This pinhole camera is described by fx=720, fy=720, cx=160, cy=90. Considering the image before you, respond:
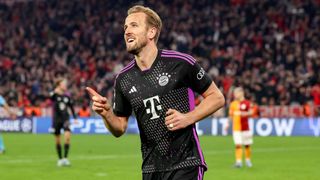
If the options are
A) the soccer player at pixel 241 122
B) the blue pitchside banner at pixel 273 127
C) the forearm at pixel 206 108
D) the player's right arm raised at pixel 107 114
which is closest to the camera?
the player's right arm raised at pixel 107 114

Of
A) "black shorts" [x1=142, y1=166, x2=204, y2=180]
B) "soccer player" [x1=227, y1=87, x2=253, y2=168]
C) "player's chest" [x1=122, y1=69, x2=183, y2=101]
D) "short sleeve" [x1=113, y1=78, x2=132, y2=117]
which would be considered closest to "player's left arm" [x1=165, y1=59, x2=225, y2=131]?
"player's chest" [x1=122, y1=69, x2=183, y2=101]

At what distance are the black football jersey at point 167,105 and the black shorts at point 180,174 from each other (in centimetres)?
4

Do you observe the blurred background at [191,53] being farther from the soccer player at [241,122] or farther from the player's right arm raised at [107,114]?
the player's right arm raised at [107,114]

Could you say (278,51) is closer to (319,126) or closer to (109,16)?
(319,126)

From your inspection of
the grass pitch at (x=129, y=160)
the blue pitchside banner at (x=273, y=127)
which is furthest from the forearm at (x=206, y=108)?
the blue pitchside banner at (x=273, y=127)

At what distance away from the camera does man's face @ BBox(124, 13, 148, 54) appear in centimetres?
601

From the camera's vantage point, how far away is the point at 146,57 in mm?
6246

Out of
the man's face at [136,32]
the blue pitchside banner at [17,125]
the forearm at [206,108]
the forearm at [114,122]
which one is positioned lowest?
the blue pitchside banner at [17,125]

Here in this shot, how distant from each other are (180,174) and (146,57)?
1.05 metres

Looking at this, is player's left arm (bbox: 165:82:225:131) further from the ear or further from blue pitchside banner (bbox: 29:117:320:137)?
blue pitchside banner (bbox: 29:117:320:137)

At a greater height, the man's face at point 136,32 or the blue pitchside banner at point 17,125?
the man's face at point 136,32

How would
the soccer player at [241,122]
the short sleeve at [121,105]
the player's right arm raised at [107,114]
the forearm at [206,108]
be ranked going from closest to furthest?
the player's right arm raised at [107,114], the forearm at [206,108], the short sleeve at [121,105], the soccer player at [241,122]

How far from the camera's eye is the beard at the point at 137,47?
6004 millimetres

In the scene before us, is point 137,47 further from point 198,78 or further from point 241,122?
point 241,122
